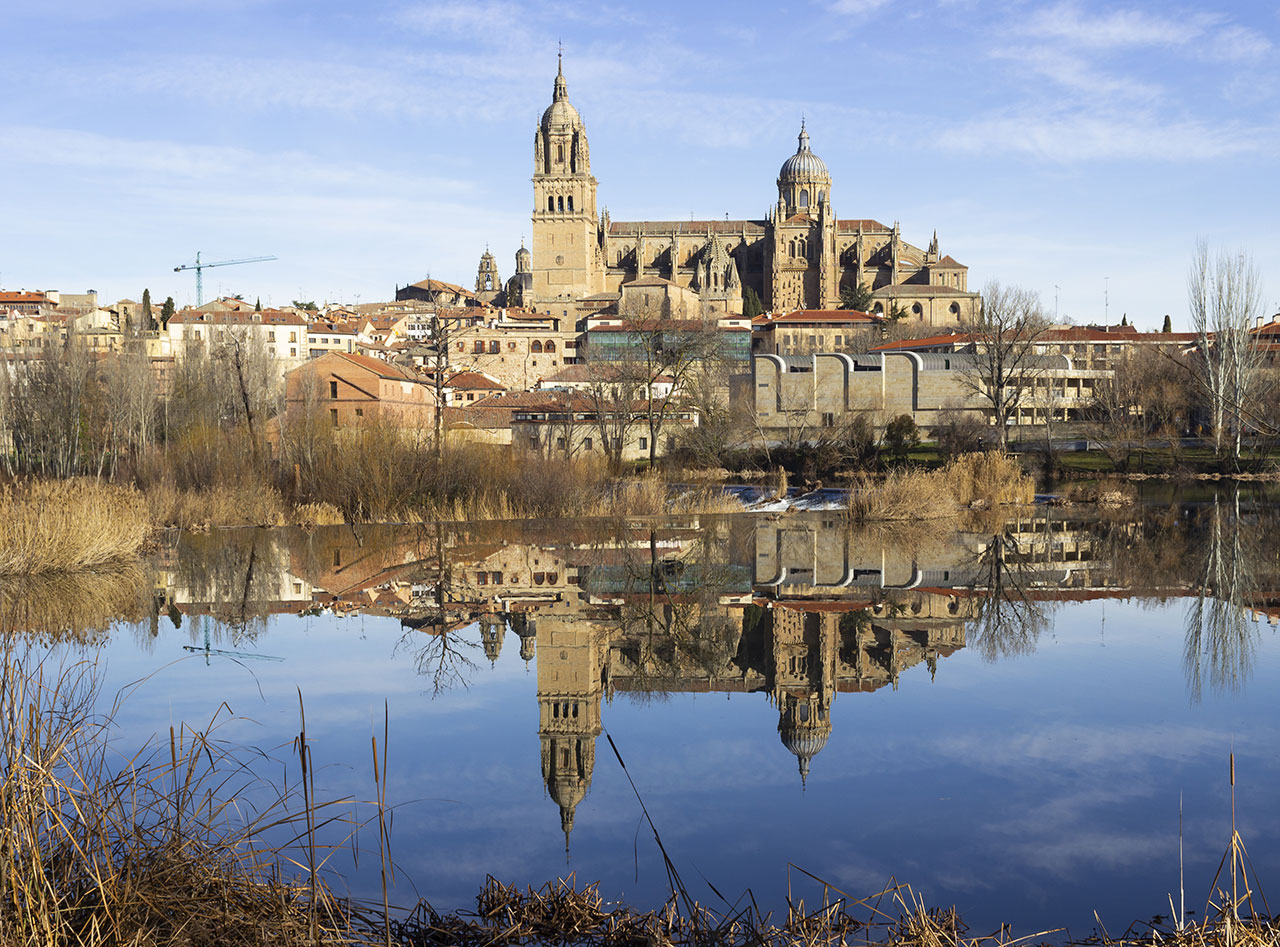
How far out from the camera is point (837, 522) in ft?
77.4

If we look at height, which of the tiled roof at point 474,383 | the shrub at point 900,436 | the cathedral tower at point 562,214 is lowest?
the shrub at point 900,436

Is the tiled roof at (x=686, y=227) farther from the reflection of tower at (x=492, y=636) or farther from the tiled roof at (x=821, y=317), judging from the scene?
the reflection of tower at (x=492, y=636)

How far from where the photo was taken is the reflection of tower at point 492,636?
9953 millimetres

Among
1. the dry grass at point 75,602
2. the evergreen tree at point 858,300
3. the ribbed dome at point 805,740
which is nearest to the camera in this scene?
the ribbed dome at point 805,740

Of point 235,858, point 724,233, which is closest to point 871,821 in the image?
point 235,858

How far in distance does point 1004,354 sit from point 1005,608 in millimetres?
26586

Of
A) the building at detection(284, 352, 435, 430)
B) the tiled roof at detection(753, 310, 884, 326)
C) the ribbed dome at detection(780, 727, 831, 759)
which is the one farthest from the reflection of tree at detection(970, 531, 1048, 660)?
the tiled roof at detection(753, 310, 884, 326)

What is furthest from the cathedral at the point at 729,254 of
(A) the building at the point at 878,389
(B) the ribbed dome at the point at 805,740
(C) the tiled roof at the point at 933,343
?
(B) the ribbed dome at the point at 805,740

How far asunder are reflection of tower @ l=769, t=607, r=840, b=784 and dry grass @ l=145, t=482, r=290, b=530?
1252 cm

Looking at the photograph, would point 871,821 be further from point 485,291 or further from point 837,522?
point 485,291

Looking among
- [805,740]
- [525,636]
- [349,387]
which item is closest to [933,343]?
[349,387]

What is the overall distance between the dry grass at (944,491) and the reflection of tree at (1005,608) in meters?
5.18

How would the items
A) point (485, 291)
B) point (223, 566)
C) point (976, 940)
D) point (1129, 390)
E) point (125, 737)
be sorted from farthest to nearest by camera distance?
point (485, 291), point (1129, 390), point (223, 566), point (125, 737), point (976, 940)

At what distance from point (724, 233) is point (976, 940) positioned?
309ft
